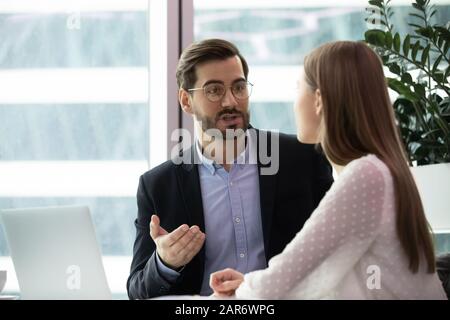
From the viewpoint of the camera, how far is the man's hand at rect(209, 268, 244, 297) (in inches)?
69.2

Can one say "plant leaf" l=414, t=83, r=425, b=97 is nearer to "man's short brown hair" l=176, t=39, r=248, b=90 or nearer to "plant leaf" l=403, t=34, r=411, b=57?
"plant leaf" l=403, t=34, r=411, b=57

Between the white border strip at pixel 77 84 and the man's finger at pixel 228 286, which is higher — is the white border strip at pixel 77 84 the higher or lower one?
the higher one

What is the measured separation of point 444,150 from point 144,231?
4.45 ft

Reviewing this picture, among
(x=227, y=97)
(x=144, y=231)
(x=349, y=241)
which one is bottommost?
(x=144, y=231)

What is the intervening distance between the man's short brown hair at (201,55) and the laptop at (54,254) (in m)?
0.90

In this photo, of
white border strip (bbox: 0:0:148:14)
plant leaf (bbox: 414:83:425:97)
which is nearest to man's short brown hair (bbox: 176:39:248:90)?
plant leaf (bbox: 414:83:425:97)

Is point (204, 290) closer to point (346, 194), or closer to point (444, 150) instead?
point (346, 194)

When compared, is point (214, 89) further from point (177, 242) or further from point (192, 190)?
point (177, 242)

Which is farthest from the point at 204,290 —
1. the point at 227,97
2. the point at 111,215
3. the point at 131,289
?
the point at 111,215

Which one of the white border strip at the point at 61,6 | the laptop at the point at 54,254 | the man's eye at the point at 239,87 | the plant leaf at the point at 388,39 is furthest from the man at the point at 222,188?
the white border strip at the point at 61,6

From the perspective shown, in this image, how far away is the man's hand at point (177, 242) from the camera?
2062 millimetres

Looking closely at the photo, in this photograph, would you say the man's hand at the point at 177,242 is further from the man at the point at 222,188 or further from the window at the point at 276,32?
the window at the point at 276,32

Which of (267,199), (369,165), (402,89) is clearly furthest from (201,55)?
(369,165)

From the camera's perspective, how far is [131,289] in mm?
2418
